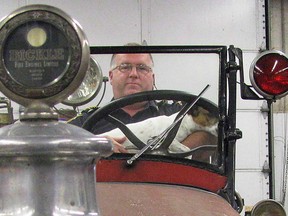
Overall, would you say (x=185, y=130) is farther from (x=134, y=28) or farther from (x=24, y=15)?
(x=134, y=28)

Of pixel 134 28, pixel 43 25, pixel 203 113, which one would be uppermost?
pixel 134 28

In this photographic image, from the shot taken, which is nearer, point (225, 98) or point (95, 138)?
point (95, 138)

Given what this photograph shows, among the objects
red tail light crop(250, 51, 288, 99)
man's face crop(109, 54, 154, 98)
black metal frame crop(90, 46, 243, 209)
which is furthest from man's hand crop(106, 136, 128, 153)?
red tail light crop(250, 51, 288, 99)

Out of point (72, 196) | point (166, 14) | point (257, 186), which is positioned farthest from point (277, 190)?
point (72, 196)

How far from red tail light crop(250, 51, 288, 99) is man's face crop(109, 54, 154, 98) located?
371 millimetres

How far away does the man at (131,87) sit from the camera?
2.36 meters

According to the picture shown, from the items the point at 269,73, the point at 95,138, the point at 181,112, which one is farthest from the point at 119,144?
the point at 95,138

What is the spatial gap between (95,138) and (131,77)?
1.23 metres

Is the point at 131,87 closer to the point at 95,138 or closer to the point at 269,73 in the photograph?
the point at 269,73

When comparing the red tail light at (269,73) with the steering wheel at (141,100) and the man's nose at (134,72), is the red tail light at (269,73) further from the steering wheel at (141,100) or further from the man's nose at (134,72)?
the man's nose at (134,72)

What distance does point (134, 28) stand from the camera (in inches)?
218

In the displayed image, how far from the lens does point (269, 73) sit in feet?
7.72

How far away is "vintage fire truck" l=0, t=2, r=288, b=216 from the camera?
46.4 inches

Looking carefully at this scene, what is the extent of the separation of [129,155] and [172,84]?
0.35m
